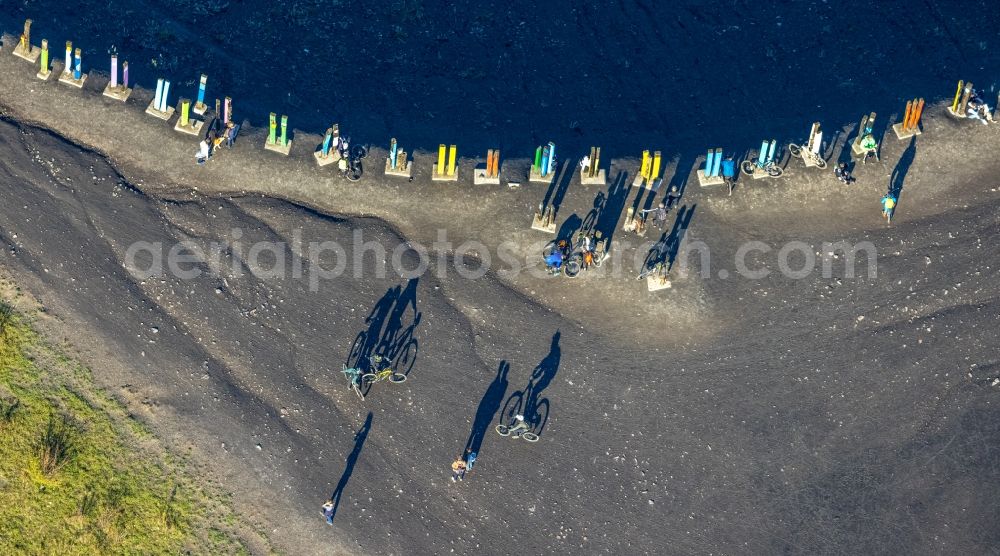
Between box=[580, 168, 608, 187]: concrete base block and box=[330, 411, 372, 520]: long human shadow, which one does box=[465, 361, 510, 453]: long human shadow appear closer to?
box=[330, 411, 372, 520]: long human shadow

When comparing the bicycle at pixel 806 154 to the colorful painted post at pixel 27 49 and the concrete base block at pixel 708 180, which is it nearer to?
the concrete base block at pixel 708 180

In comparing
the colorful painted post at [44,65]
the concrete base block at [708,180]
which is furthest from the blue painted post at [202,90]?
the concrete base block at [708,180]

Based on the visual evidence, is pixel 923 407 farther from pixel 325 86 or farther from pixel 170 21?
pixel 170 21

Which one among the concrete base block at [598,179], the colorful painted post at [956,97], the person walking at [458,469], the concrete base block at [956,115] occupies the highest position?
the colorful painted post at [956,97]

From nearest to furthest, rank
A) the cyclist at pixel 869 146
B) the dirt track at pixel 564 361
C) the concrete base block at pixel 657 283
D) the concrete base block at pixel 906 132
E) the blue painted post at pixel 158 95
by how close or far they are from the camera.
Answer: the dirt track at pixel 564 361 → the cyclist at pixel 869 146 → the concrete base block at pixel 657 283 → the blue painted post at pixel 158 95 → the concrete base block at pixel 906 132

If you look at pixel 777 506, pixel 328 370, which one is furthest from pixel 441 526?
pixel 777 506

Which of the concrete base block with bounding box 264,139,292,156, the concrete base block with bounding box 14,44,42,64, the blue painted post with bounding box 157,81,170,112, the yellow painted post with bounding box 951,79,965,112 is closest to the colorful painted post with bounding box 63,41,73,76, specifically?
the concrete base block with bounding box 14,44,42,64
